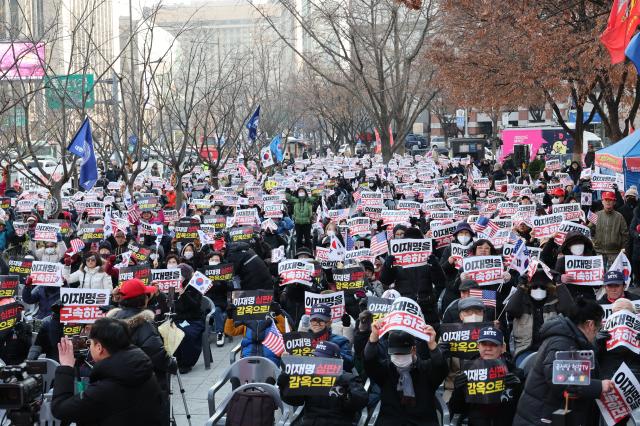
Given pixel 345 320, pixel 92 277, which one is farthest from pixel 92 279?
pixel 345 320

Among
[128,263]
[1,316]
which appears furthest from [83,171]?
[1,316]

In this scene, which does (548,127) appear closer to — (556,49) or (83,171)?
(556,49)

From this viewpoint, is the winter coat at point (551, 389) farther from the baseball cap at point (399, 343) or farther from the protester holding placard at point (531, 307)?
the protester holding placard at point (531, 307)

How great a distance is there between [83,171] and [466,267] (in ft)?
42.6

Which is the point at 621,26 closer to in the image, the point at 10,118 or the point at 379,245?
the point at 379,245

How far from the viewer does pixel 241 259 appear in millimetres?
13609

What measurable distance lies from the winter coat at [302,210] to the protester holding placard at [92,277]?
9.38m

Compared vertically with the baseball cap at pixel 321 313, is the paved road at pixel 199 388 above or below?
below

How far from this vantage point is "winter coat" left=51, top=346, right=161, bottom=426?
5.80 meters

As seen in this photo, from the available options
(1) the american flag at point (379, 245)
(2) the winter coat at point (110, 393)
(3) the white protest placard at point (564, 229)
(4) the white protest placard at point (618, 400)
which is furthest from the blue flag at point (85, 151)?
(4) the white protest placard at point (618, 400)

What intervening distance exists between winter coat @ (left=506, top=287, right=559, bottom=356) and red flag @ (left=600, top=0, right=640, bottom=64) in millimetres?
6864

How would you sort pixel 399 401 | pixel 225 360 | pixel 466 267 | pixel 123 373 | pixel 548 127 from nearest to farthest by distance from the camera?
pixel 123 373, pixel 399 401, pixel 466 267, pixel 225 360, pixel 548 127

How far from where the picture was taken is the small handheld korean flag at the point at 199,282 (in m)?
12.4

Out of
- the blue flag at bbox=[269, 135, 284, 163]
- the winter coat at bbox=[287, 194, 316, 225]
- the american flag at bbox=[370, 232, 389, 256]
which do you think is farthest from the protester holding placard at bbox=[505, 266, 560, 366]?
the blue flag at bbox=[269, 135, 284, 163]
